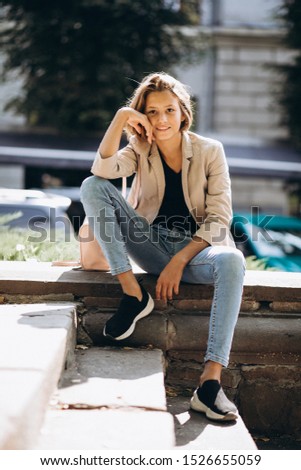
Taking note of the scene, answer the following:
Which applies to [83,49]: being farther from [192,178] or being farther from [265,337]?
[265,337]

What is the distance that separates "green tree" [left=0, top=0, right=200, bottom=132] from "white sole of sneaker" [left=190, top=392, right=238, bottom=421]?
1340cm

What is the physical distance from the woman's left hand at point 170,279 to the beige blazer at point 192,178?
0.22m

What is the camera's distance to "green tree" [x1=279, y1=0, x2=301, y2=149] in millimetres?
16562

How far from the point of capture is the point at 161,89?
3.22 m

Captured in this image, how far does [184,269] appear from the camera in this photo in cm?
311

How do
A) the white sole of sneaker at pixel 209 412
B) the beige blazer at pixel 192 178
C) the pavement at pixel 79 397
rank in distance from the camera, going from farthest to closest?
the beige blazer at pixel 192 178
the white sole of sneaker at pixel 209 412
the pavement at pixel 79 397

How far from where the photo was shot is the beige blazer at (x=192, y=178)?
3.09m

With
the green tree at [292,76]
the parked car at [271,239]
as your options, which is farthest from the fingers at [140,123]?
the green tree at [292,76]

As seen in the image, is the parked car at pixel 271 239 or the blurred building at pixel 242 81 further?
the blurred building at pixel 242 81

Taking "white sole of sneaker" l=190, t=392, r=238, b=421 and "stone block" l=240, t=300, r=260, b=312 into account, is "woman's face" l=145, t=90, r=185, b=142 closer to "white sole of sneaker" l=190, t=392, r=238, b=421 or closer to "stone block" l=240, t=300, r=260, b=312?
"stone block" l=240, t=300, r=260, b=312

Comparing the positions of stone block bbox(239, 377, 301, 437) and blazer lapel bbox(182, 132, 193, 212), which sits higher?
blazer lapel bbox(182, 132, 193, 212)

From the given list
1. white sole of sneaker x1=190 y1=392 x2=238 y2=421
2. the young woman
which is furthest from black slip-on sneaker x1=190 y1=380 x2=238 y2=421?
the young woman

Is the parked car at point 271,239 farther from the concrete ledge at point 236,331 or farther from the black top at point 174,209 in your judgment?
the black top at point 174,209

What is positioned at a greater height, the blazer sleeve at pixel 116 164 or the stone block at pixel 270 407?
the blazer sleeve at pixel 116 164
